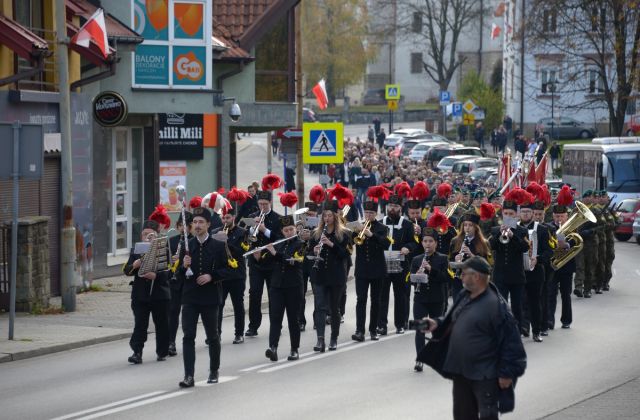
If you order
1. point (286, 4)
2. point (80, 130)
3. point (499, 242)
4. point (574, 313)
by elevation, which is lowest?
point (574, 313)

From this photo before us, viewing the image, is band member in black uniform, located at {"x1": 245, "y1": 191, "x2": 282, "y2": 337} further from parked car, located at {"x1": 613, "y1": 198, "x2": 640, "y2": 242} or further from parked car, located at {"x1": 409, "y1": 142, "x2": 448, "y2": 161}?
parked car, located at {"x1": 409, "y1": 142, "x2": 448, "y2": 161}

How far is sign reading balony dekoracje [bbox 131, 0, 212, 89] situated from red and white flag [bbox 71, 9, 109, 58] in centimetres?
577

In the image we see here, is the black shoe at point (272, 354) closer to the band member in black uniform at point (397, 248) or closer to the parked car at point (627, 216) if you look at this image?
the band member in black uniform at point (397, 248)

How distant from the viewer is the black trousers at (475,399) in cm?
957

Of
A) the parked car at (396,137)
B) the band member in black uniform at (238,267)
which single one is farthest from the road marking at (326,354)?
the parked car at (396,137)

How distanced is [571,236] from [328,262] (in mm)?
5039

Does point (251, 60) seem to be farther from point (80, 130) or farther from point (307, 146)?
point (80, 130)

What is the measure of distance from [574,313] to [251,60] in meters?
12.5

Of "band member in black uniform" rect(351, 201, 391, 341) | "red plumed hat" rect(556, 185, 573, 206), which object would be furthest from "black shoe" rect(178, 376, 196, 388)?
"red plumed hat" rect(556, 185, 573, 206)

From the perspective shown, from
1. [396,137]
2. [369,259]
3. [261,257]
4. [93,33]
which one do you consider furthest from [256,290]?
[396,137]

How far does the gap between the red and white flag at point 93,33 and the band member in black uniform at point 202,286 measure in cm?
835

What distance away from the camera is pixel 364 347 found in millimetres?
16656

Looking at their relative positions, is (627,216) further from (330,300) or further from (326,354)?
(326,354)

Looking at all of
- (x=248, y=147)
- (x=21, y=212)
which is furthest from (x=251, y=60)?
(x=248, y=147)
